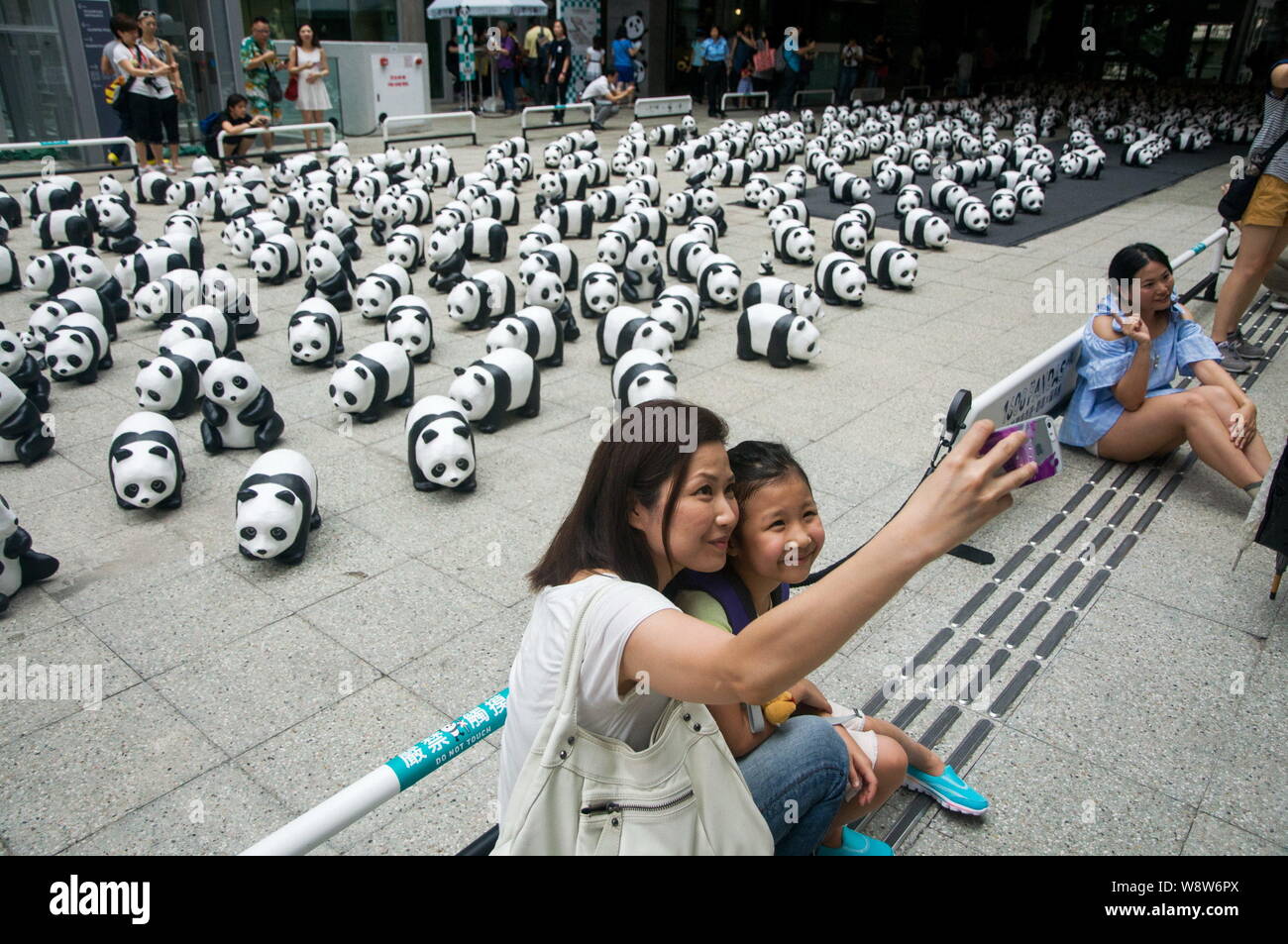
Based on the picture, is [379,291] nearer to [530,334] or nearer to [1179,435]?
[530,334]

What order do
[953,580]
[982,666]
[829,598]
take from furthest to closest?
[953,580], [982,666], [829,598]

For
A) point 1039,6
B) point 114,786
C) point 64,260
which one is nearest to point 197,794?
point 114,786

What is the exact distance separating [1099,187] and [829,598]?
15.8 m

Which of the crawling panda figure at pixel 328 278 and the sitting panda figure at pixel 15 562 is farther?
the crawling panda figure at pixel 328 278

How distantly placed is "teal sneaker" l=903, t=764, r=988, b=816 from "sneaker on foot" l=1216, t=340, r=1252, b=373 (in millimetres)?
5223

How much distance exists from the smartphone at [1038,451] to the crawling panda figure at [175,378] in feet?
17.5

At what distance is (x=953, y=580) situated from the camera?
4328 mm

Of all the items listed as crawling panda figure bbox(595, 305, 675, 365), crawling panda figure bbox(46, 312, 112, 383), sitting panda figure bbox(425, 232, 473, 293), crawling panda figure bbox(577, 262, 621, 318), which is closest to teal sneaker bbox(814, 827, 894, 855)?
crawling panda figure bbox(595, 305, 675, 365)

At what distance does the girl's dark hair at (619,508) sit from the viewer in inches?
77.0

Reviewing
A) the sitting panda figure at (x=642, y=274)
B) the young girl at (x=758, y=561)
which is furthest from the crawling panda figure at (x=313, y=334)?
the young girl at (x=758, y=561)

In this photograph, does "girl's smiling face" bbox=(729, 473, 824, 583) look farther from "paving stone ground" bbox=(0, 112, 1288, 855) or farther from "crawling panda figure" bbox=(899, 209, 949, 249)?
"crawling panda figure" bbox=(899, 209, 949, 249)

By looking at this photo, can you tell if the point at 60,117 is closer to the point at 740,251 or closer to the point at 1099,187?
the point at 740,251

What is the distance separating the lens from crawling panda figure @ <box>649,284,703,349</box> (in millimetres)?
7301

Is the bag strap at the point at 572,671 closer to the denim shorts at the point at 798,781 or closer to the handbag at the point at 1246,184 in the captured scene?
the denim shorts at the point at 798,781
